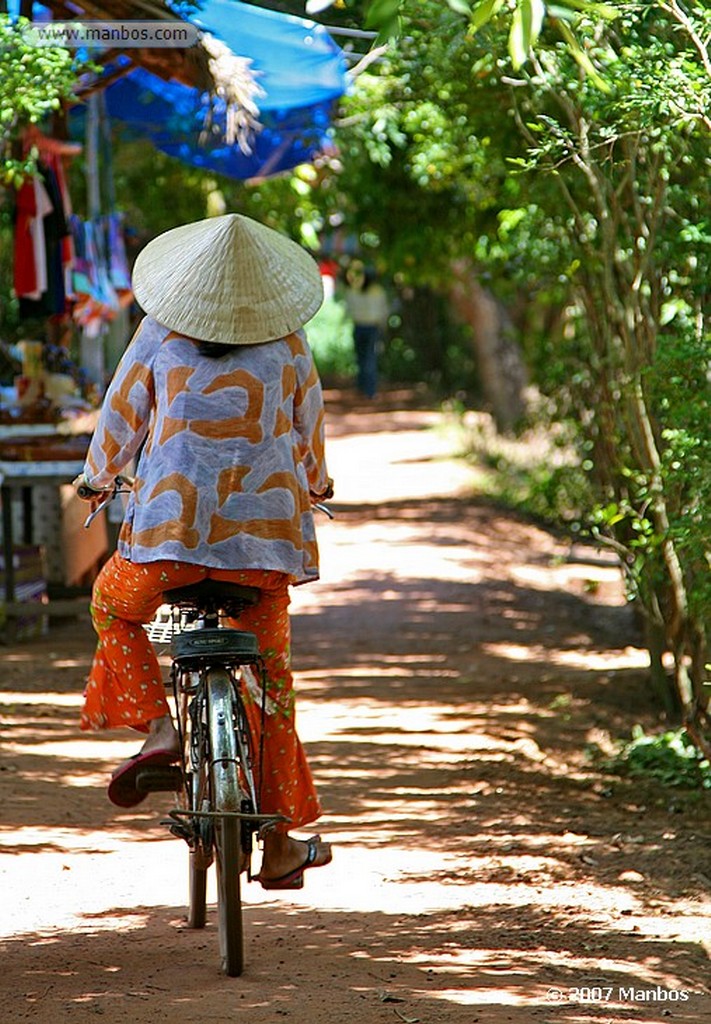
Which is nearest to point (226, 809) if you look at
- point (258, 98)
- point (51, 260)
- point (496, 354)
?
point (258, 98)

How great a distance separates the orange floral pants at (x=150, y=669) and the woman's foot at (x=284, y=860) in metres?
0.06

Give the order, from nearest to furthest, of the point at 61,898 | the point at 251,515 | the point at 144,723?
the point at 251,515 → the point at 144,723 → the point at 61,898

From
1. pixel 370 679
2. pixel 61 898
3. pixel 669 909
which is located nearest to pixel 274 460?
pixel 61 898

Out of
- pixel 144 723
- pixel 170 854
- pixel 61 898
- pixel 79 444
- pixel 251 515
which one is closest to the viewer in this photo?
pixel 251 515

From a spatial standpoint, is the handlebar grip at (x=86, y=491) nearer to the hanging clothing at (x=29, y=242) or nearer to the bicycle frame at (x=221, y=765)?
the bicycle frame at (x=221, y=765)

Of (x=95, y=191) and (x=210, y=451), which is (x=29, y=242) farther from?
(x=210, y=451)

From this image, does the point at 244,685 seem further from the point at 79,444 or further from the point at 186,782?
the point at 79,444

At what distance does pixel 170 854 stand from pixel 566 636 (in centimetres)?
565

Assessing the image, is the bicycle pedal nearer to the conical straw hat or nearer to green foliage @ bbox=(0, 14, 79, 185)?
the conical straw hat

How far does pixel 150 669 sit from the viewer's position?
4359 mm

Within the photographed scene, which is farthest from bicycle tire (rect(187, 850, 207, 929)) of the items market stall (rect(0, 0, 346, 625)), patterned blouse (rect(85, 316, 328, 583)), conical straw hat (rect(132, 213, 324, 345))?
market stall (rect(0, 0, 346, 625))

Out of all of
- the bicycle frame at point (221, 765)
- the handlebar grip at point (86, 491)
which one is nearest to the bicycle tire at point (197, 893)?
the bicycle frame at point (221, 765)

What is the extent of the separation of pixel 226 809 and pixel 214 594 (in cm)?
57

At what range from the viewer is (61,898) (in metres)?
4.95
